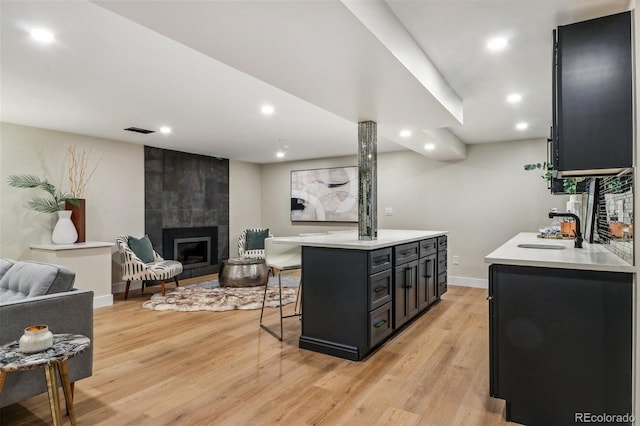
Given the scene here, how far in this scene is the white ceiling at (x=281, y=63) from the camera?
5.55 feet

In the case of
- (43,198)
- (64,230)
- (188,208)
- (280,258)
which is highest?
(43,198)

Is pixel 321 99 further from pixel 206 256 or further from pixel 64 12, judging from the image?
pixel 206 256

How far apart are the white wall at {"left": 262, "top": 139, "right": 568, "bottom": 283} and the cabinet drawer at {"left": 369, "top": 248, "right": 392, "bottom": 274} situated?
3051 mm

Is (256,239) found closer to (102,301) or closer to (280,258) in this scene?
(102,301)

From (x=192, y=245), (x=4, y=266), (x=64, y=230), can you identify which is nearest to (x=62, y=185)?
(x=64, y=230)

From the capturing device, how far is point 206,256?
21.6 ft

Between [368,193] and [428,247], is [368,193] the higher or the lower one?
the higher one

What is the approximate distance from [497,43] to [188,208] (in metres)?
5.30

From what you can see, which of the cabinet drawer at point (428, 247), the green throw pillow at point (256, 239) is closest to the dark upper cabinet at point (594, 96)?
the cabinet drawer at point (428, 247)

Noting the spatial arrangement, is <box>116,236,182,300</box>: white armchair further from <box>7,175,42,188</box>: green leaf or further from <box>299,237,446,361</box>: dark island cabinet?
<box>299,237,446,361</box>: dark island cabinet

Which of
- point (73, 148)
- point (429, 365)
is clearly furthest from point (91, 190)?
point (429, 365)

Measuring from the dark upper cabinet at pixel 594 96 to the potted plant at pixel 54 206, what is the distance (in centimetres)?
491

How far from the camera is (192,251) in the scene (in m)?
6.36

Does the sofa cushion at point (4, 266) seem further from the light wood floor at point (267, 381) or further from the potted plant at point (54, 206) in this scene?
the potted plant at point (54, 206)
